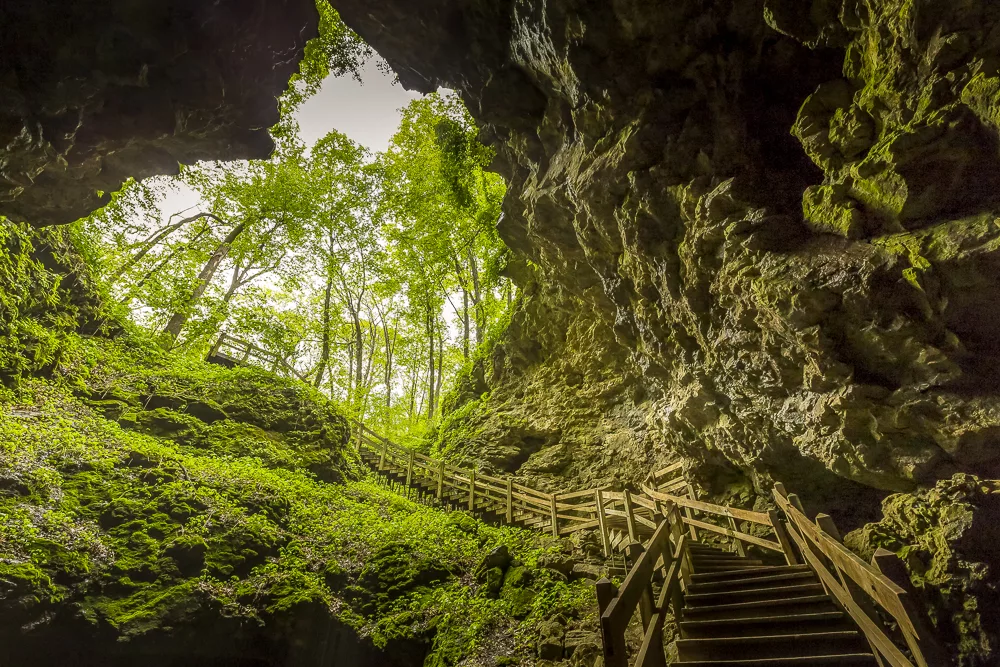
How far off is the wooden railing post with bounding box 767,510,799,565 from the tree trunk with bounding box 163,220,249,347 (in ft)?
49.5

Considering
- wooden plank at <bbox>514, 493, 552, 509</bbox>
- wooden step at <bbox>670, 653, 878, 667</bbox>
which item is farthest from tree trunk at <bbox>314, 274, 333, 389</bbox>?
wooden step at <bbox>670, 653, 878, 667</bbox>

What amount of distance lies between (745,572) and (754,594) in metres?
0.57

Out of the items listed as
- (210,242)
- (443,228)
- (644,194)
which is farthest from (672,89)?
(210,242)

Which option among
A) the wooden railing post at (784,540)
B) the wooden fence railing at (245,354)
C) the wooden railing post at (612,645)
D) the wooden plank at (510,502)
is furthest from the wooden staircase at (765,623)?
the wooden fence railing at (245,354)

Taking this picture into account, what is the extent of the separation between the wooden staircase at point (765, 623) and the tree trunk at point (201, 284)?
571 inches

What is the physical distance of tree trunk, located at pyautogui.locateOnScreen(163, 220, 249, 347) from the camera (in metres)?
12.9

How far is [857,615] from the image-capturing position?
140 inches

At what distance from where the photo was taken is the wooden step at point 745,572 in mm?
5113

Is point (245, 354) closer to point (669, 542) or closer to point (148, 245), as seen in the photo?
point (148, 245)

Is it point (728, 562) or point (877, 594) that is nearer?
point (877, 594)

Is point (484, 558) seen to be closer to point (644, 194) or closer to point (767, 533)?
point (767, 533)

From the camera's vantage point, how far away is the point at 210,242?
14.7 m

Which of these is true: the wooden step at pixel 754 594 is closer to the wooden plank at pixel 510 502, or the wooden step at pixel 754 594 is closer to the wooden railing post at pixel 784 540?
the wooden railing post at pixel 784 540

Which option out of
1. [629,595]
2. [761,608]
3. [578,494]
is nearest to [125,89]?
[629,595]
